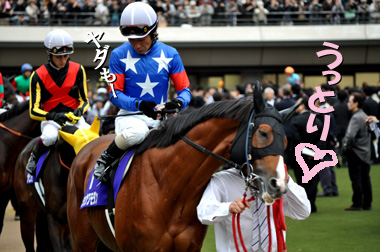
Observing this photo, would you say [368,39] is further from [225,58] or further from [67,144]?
[67,144]

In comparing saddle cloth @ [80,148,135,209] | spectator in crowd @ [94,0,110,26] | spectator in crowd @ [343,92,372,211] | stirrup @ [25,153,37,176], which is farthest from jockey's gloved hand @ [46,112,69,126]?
spectator in crowd @ [94,0,110,26]

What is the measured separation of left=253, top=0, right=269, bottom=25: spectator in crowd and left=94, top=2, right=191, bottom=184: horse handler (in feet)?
75.0

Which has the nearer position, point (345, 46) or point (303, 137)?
point (303, 137)

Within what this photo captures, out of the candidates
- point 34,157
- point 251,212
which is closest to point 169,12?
point 34,157

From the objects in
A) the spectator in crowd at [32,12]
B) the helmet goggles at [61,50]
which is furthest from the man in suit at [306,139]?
the spectator in crowd at [32,12]

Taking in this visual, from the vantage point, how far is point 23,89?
44.2ft

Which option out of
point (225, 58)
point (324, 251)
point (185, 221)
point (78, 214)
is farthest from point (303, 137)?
point (225, 58)

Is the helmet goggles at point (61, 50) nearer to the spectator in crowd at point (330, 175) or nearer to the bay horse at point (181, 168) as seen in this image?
the bay horse at point (181, 168)

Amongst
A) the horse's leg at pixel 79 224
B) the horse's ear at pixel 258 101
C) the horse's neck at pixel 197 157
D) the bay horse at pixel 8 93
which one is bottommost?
the horse's leg at pixel 79 224

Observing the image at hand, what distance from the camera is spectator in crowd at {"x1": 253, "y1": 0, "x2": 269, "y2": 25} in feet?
89.6

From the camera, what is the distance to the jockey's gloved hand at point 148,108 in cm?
456

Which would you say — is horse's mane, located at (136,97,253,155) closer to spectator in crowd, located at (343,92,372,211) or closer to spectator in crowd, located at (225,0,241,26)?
spectator in crowd, located at (343,92,372,211)

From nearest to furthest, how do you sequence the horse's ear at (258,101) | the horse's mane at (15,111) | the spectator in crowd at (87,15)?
the horse's ear at (258,101) < the horse's mane at (15,111) < the spectator in crowd at (87,15)

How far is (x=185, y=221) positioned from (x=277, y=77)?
2641 centimetres
